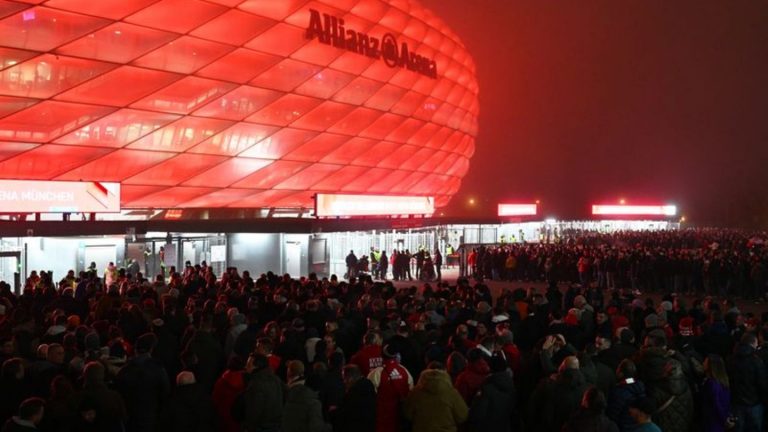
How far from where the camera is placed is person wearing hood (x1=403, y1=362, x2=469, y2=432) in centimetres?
676

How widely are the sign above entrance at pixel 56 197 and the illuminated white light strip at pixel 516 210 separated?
40.3 metres

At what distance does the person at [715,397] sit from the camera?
24.5ft

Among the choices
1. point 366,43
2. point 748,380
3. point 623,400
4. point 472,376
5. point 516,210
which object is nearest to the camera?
point 623,400

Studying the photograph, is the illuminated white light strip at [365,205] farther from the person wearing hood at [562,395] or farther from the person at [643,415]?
the person at [643,415]

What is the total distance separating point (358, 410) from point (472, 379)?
128 cm

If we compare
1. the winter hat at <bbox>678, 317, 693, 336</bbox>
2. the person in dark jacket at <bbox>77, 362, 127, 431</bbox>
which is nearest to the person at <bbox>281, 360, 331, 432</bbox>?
the person in dark jacket at <bbox>77, 362, 127, 431</bbox>

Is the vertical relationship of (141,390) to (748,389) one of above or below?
above

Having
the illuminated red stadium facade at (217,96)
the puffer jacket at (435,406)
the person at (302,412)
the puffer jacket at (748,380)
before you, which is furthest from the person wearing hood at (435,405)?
the illuminated red stadium facade at (217,96)

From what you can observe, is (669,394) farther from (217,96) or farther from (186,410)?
(217,96)

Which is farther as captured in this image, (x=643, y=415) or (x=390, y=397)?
(x=390, y=397)

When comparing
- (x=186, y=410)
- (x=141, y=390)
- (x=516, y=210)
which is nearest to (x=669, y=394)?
(x=186, y=410)

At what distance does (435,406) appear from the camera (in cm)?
676

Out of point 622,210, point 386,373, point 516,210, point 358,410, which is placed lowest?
point 358,410

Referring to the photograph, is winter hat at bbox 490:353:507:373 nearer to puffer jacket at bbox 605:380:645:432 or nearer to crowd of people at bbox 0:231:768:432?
crowd of people at bbox 0:231:768:432
